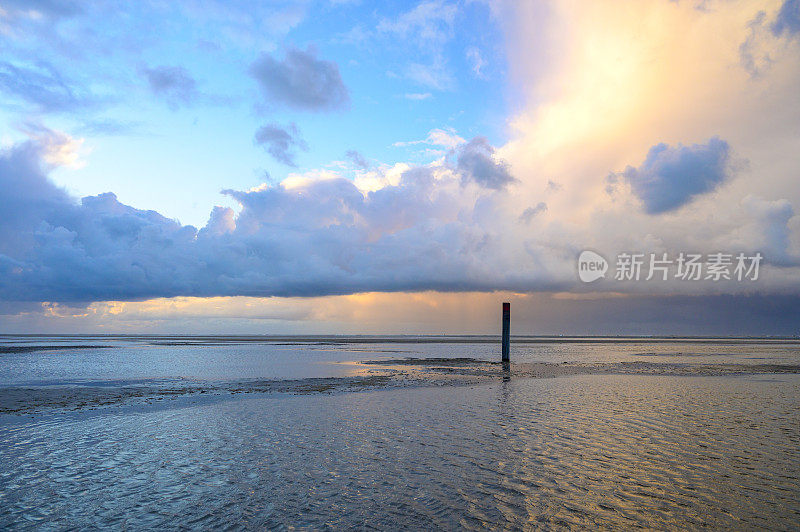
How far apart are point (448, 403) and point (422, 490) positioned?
15.1m

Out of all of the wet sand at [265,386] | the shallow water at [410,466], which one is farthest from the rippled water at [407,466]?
the wet sand at [265,386]

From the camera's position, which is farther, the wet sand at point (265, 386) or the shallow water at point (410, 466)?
the wet sand at point (265, 386)

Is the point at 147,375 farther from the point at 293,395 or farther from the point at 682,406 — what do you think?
the point at 682,406

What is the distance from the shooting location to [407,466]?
14828 millimetres

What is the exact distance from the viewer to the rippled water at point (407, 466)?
1095 centimetres

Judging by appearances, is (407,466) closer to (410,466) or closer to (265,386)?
(410,466)

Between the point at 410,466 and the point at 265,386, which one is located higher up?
the point at 410,466

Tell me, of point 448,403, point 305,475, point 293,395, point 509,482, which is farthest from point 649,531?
point 293,395

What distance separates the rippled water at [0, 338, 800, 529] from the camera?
10945 mm

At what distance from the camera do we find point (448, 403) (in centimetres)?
2744

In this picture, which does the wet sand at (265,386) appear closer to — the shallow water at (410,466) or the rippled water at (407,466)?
the rippled water at (407,466)

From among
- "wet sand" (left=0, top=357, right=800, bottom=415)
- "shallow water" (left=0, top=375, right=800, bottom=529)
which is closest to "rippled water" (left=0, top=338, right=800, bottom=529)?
"shallow water" (left=0, top=375, right=800, bottom=529)

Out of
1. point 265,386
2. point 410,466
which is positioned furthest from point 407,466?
point 265,386

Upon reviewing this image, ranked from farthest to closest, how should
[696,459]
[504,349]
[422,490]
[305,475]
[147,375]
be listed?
[504,349], [147,375], [696,459], [305,475], [422,490]
